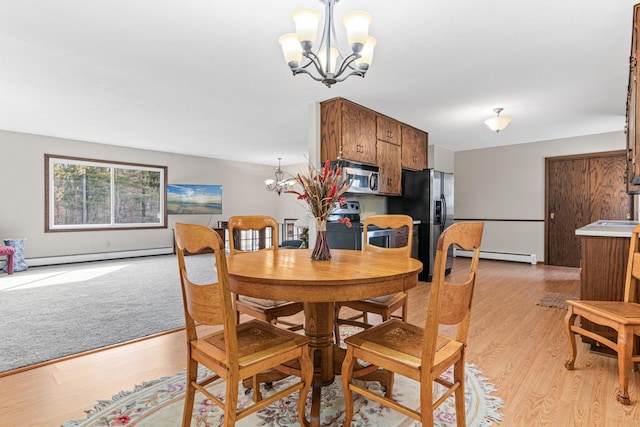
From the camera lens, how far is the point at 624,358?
1847 mm

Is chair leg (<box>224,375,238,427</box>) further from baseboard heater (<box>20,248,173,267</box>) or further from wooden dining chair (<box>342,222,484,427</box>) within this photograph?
baseboard heater (<box>20,248,173,267</box>)

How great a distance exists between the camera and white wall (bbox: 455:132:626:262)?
6270 millimetres

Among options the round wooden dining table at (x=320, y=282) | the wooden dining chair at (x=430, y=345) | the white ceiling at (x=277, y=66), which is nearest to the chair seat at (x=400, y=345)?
the wooden dining chair at (x=430, y=345)

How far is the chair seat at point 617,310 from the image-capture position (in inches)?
73.1

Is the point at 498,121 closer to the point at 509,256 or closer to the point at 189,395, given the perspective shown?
the point at 509,256

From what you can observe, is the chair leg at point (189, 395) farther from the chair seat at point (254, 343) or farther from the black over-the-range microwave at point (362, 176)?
the black over-the-range microwave at point (362, 176)

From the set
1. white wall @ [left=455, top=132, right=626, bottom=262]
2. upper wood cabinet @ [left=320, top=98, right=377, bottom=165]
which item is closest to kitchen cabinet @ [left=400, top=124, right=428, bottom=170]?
upper wood cabinet @ [left=320, top=98, right=377, bottom=165]

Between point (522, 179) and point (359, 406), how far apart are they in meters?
6.36

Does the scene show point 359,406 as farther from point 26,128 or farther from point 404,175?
point 26,128

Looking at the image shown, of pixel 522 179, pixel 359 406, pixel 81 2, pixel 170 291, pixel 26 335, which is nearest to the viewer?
pixel 359 406

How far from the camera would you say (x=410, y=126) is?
535cm

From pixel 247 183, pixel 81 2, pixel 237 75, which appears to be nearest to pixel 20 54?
pixel 81 2

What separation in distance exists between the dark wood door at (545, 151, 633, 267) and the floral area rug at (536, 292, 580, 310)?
2.57 m

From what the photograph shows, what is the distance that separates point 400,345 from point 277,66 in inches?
106
